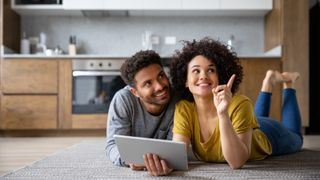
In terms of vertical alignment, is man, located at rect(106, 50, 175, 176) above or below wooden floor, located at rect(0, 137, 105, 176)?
above

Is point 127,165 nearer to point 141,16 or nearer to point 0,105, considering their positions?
point 0,105

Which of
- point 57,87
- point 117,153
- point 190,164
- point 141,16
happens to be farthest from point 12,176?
point 141,16

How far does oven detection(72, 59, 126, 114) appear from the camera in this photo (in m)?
3.85

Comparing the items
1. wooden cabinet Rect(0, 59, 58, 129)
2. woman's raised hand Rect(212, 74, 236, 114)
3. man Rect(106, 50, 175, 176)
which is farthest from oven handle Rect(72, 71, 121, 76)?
woman's raised hand Rect(212, 74, 236, 114)

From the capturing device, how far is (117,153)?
1.77m

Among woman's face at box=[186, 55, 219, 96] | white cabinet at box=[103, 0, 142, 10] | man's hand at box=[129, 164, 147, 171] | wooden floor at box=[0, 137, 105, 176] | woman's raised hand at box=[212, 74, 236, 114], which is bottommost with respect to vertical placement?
wooden floor at box=[0, 137, 105, 176]

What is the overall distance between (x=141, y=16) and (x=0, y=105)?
1730 millimetres

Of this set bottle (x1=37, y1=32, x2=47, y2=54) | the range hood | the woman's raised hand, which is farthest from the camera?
bottle (x1=37, y1=32, x2=47, y2=54)

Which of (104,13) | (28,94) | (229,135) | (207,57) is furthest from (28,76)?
(229,135)

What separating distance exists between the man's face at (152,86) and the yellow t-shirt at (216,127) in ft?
0.34

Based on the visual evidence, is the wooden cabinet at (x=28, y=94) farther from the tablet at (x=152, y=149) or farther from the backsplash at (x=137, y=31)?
the tablet at (x=152, y=149)

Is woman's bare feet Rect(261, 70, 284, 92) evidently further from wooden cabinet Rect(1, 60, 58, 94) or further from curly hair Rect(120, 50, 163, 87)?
wooden cabinet Rect(1, 60, 58, 94)

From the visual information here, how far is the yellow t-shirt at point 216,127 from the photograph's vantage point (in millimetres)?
1619

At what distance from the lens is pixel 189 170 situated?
1668mm
